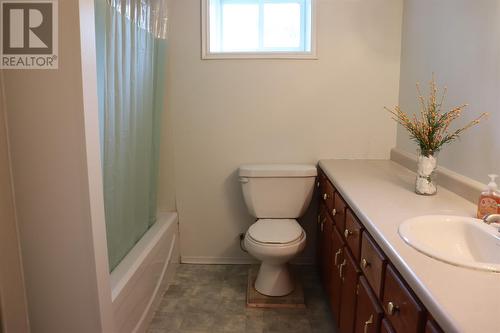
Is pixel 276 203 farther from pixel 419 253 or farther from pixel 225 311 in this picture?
pixel 419 253

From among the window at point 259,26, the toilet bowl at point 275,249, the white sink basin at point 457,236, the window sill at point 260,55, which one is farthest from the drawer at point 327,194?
the window at point 259,26

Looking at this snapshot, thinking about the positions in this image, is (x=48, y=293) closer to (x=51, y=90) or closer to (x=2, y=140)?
(x=2, y=140)

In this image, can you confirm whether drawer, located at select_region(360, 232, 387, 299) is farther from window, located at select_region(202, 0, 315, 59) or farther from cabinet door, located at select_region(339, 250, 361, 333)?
window, located at select_region(202, 0, 315, 59)

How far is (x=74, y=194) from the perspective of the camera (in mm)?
1275

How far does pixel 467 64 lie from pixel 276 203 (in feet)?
4.38

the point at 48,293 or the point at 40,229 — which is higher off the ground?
the point at 40,229

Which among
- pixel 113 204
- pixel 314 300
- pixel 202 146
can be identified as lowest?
pixel 314 300

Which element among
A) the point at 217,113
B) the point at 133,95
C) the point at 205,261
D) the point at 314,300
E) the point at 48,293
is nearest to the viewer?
the point at 48,293

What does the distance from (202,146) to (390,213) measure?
61.8 inches

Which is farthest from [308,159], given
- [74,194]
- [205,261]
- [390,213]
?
[74,194]

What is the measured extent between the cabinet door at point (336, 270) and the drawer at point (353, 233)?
129 mm

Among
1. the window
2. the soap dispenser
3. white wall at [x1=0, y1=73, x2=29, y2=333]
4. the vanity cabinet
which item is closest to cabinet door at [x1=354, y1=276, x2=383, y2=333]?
the vanity cabinet

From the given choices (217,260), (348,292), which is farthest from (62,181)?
(217,260)

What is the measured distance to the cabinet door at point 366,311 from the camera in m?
1.24
